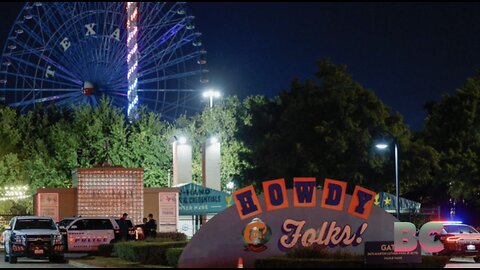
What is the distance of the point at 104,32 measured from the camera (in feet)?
221

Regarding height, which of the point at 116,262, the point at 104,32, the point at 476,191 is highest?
the point at 104,32

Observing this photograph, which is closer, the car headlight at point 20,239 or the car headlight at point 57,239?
the car headlight at point 20,239

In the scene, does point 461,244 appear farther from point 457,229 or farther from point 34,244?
point 34,244

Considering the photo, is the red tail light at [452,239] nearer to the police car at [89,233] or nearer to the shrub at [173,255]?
the shrub at [173,255]

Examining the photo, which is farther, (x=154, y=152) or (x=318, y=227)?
(x=154, y=152)

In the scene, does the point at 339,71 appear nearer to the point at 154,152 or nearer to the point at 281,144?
the point at 281,144

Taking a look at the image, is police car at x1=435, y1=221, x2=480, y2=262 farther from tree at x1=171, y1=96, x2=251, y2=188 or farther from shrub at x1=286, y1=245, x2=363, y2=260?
tree at x1=171, y1=96, x2=251, y2=188

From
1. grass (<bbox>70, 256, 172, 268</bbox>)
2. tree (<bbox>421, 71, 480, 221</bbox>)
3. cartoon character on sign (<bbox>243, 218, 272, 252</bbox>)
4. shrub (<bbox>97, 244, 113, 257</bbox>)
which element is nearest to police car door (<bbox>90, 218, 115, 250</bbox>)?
shrub (<bbox>97, 244, 113, 257</bbox>)

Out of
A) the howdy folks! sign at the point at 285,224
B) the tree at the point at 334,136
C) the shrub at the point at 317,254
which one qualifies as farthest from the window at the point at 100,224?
the tree at the point at 334,136

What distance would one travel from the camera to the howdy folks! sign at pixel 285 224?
29.0 meters

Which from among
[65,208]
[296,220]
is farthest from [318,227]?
[65,208]

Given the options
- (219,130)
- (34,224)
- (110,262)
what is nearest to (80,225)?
(34,224)

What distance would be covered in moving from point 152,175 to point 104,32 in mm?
12135

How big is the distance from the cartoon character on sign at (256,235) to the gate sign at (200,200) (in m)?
22.9
